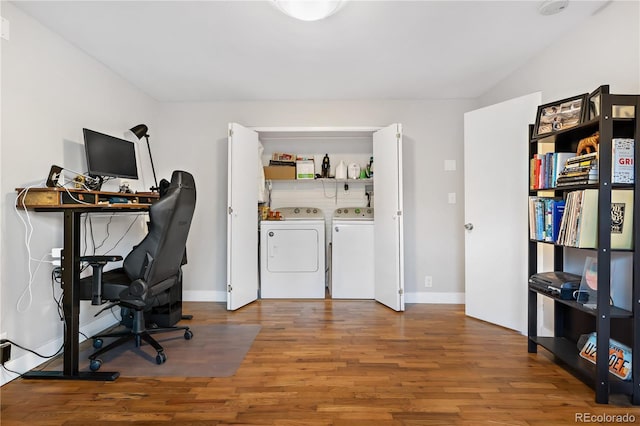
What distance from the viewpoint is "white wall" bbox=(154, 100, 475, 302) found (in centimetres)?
351

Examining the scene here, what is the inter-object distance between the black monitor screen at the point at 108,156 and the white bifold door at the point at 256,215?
2.86 ft

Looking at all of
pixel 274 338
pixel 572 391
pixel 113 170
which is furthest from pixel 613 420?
pixel 113 170

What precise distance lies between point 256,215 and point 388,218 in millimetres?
1452

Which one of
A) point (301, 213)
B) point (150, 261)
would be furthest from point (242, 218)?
point (150, 261)

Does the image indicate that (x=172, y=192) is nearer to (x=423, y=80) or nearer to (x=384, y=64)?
(x=384, y=64)

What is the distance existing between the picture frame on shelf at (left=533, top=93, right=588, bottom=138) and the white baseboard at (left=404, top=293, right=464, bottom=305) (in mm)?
1970

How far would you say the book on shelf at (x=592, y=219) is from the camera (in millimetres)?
1633

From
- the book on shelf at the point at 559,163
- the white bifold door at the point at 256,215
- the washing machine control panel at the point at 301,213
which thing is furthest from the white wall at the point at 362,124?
the book on shelf at the point at 559,163

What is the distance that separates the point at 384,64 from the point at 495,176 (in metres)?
1.36

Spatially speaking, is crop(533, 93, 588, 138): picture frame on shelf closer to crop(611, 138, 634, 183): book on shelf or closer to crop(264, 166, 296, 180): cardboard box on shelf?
crop(611, 138, 634, 183): book on shelf

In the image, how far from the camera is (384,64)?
8.83 feet

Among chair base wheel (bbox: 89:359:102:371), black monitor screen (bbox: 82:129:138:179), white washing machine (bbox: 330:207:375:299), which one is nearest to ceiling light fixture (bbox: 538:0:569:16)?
white washing machine (bbox: 330:207:375:299)

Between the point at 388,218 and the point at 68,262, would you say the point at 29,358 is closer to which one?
the point at 68,262

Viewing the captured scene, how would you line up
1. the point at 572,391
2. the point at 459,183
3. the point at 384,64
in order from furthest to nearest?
1. the point at 459,183
2. the point at 384,64
3. the point at 572,391
